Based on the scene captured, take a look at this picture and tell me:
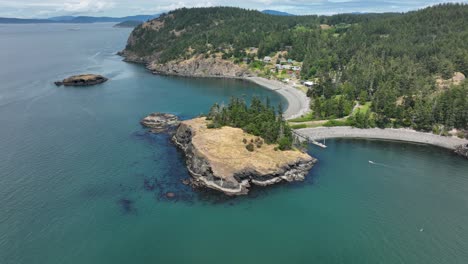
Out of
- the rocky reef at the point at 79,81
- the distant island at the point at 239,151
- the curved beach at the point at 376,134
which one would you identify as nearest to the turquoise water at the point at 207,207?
the distant island at the point at 239,151

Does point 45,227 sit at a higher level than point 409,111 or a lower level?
lower

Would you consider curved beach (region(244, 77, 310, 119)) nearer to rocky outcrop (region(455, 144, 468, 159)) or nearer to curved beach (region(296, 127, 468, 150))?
curved beach (region(296, 127, 468, 150))

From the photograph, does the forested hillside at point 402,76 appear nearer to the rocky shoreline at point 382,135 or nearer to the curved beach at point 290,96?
the rocky shoreline at point 382,135

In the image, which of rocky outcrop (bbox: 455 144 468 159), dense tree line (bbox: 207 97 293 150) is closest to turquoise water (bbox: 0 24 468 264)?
rocky outcrop (bbox: 455 144 468 159)

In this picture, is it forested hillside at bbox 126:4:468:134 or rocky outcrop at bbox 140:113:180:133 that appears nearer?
forested hillside at bbox 126:4:468:134

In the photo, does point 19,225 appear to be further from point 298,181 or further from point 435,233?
point 435,233

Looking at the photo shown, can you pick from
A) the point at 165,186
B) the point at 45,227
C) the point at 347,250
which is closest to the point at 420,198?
the point at 347,250

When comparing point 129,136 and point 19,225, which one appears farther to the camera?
point 129,136
